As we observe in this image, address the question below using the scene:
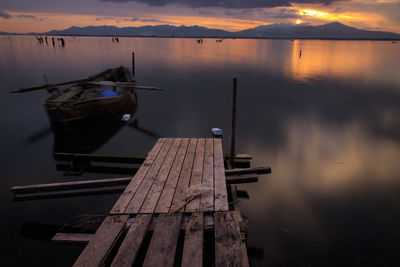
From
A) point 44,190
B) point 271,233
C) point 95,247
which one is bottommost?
point 271,233

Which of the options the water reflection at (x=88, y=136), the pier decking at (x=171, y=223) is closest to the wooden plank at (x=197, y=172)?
the pier decking at (x=171, y=223)

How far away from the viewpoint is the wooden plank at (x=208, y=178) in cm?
562

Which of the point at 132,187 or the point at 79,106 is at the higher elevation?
the point at 79,106

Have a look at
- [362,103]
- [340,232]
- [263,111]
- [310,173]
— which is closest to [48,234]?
[340,232]

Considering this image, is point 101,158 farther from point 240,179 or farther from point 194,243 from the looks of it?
point 194,243

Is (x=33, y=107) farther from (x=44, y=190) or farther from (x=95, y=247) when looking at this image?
(x=95, y=247)

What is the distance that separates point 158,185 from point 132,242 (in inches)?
82.2

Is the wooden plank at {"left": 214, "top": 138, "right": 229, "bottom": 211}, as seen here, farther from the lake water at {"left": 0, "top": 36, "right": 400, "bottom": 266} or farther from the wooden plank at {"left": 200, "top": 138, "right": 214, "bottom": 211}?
the lake water at {"left": 0, "top": 36, "right": 400, "bottom": 266}

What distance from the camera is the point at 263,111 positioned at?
23656 millimetres

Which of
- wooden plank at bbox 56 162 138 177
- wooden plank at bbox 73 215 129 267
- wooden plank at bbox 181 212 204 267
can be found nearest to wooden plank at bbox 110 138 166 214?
wooden plank at bbox 73 215 129 267

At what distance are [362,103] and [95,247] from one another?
30.1 meters

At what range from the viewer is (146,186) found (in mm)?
6473

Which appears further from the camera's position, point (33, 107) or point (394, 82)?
point (394, 82)

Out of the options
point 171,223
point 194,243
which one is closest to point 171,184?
point 171,223
